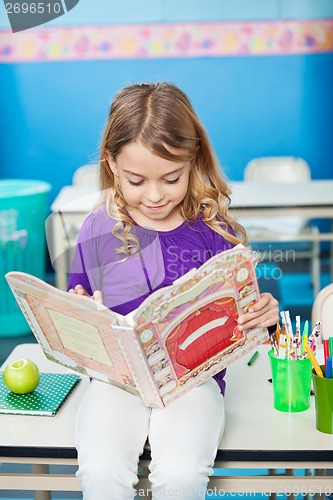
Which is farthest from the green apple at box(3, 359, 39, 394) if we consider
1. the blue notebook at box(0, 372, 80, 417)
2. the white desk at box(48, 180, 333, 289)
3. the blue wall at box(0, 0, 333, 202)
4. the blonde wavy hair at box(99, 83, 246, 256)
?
the blue wall at box(0, 0, 333, 202)

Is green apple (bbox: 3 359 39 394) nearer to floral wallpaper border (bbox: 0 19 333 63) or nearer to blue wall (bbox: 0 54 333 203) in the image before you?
blue wall (bbox: 0 54 333 203)

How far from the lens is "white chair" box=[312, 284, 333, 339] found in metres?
1.76

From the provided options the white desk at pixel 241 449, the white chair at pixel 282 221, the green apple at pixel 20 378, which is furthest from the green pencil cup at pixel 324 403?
the white chair at pixel 282 221

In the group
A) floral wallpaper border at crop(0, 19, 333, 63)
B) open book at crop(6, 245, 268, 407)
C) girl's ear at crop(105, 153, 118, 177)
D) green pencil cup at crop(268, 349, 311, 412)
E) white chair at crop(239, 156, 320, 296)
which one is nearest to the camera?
open book at crop(6, 245, 268, 407)

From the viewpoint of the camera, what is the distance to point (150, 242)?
1.71 metres

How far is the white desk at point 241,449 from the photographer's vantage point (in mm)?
1301

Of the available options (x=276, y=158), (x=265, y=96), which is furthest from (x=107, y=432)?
(x=265, y=96)

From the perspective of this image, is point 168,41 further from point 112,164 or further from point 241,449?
point 241,449

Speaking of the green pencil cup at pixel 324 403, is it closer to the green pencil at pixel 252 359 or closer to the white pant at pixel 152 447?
the white pant at pixel 152 447

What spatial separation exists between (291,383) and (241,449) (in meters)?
0.18

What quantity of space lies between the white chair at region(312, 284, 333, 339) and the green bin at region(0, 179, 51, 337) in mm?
2101

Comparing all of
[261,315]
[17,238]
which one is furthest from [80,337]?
[17,238]

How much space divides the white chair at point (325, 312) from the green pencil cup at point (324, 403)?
1.34ft

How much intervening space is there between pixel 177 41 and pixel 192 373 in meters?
3.33
